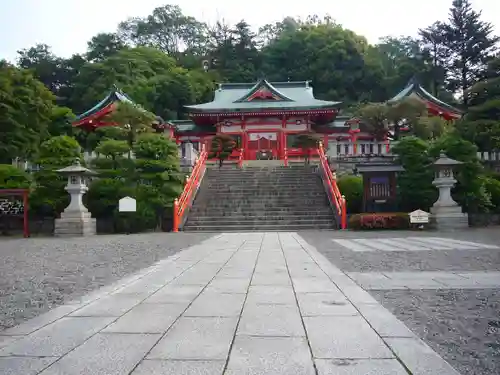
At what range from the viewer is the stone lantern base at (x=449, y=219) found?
1555 cm

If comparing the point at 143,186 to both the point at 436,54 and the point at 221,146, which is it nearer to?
the point at 221,146

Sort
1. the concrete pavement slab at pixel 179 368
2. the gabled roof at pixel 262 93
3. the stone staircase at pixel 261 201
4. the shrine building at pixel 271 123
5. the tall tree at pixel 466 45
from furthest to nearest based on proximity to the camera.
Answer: the tall tree at pixel 466 45 < the gabled roof at pixel 262 93 < the shrine building at pixel 271 123 < the stone staircase at pixel 261 201 < the concrete pavement slab at pixel 179 368

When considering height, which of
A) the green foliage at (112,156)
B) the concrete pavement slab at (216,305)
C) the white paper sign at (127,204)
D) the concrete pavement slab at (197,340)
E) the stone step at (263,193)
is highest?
the green foliage at (112,156)

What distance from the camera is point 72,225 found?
1606cm

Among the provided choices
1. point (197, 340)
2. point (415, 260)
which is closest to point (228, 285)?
point (197, 340)

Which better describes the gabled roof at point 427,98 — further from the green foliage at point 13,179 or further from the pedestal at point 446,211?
the green foliage at point 13,179

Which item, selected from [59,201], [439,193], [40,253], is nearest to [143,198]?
[59,201]

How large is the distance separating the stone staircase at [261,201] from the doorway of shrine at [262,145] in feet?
22.4

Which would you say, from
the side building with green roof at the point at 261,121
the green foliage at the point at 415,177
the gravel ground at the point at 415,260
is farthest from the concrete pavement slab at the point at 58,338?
the side building with green roof at the point at 261,121

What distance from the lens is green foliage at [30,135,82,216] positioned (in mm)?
17328

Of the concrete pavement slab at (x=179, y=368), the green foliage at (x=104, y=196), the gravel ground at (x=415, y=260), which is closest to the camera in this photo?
the concrete pavement slab at (x=179, y=368)

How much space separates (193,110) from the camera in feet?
98.2

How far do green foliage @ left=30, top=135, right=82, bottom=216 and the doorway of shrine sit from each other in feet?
48.2

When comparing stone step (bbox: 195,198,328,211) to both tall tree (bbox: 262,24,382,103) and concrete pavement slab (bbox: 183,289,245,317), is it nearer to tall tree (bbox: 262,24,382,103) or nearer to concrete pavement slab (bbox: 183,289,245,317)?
concrete pavement slab (bbox: 183,289,245,317)
